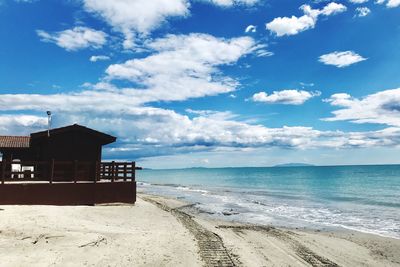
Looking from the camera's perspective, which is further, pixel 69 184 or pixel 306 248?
pixel 69 184

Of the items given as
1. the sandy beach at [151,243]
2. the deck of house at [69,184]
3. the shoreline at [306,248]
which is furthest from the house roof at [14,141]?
the shoreline at [306,248]

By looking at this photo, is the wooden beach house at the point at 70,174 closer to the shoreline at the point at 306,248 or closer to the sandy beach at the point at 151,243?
the sandy beach at the point at 151,243

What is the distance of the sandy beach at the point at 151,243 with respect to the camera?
10695 mm

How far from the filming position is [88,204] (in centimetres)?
2016

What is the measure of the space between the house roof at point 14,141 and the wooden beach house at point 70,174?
1.83m

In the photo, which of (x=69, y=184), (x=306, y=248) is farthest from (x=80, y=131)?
(x=306, y=248)

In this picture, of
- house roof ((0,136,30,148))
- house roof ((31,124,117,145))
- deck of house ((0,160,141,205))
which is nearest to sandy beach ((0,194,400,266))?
deck of house ((0,160,141,205))

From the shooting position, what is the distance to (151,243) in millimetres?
12625

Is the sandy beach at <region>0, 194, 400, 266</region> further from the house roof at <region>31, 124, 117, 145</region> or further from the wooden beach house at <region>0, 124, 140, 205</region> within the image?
the house roof at <region>31, 124, 117, 145</region>

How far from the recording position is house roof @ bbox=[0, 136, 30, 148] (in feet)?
81.4

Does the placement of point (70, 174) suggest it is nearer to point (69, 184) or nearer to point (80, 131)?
point (69, 184)

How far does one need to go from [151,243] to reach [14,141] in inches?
652

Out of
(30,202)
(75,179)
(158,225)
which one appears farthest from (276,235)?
(30,202)

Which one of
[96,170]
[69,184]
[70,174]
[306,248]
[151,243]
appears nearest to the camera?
[151,243]
